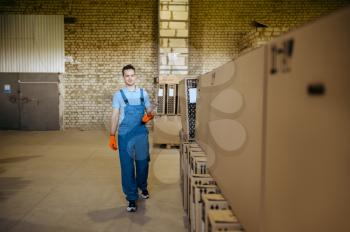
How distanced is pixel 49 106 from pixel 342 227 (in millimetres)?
10914

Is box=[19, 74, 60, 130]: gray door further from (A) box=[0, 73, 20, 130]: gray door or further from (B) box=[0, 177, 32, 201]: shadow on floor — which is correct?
(B) box=[0, 177, 32, 201]: shadow on floor

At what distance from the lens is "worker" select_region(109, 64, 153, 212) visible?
11.7ft

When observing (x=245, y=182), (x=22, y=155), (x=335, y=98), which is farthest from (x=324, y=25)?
(x=22, y=155)

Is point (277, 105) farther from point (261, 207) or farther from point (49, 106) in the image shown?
point (49, 106)

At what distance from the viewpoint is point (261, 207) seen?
4.00ft

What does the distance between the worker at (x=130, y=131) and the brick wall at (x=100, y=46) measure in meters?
6.95

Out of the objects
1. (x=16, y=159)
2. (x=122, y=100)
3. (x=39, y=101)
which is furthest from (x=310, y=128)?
(x=39, y=101)

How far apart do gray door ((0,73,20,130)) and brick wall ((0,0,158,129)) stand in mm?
1633

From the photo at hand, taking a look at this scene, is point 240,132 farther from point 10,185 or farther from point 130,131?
point 10,185

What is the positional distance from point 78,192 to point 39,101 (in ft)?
23.9

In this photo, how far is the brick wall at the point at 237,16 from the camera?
10.3m

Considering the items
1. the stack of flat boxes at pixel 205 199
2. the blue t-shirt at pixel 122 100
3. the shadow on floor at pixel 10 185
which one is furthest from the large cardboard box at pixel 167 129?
the stack of flat boxes at pixel 205 199

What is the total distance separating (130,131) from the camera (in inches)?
141

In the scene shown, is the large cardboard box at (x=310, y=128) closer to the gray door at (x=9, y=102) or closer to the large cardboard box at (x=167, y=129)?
the large cardboard box at (x=167, y=129)
